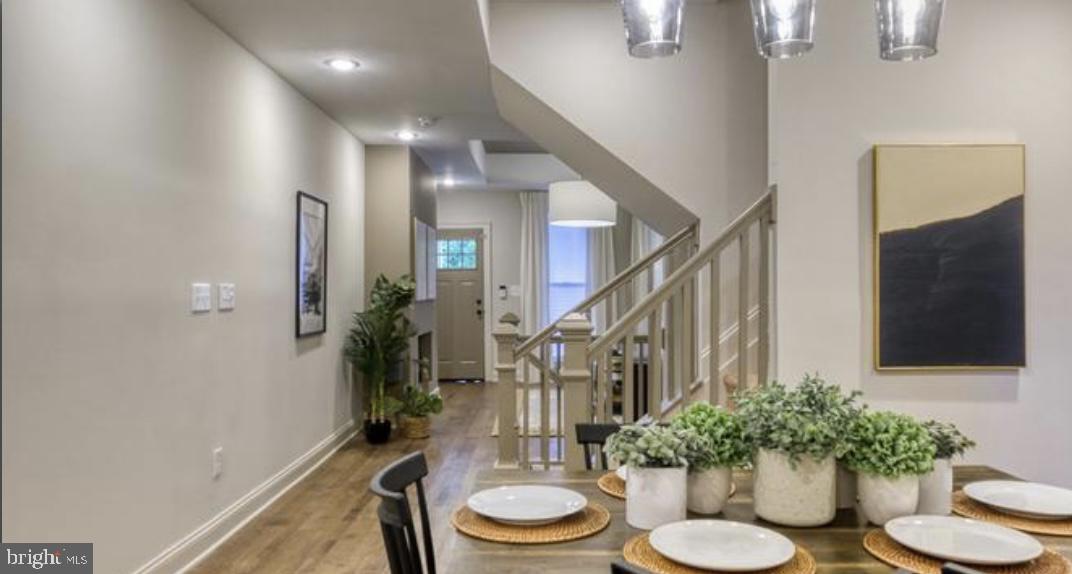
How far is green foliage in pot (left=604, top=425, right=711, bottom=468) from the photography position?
1499 mm

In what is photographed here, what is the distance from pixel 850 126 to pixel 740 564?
7.25ft

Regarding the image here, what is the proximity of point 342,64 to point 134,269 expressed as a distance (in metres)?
1.69

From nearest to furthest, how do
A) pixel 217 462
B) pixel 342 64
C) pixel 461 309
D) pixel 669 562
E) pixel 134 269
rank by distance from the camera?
pixel 669 562, pixel 134 269, pixel 217 462, pixel 342 64, pixel 461 309

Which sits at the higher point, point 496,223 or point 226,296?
point 496,223

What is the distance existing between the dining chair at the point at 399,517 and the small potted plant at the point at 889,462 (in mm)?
913

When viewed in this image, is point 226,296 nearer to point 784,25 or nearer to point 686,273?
point 686,273

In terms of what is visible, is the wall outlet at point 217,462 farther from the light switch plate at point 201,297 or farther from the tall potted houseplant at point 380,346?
the tall potted houseplant at point 380,346

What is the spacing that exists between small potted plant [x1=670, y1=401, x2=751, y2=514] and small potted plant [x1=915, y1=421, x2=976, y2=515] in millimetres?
381

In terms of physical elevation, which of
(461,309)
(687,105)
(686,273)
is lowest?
(461,309)

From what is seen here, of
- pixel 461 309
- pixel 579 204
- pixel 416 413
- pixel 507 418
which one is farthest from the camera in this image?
pixel 461 309

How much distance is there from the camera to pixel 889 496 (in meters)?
1.50

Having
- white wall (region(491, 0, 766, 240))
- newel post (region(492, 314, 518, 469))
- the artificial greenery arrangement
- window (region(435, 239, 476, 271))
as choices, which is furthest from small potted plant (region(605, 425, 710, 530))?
window (region(435, 239, 476, 271))

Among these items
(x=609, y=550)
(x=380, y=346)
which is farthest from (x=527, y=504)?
(x=380, y=346)

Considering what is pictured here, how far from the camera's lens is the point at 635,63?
159 inches
